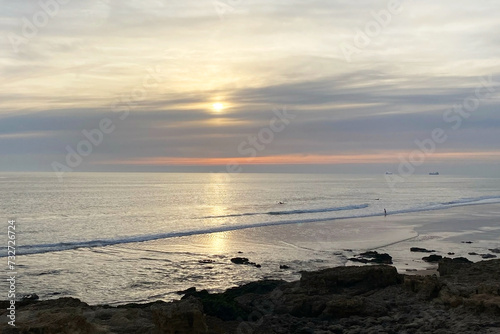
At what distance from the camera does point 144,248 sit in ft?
128

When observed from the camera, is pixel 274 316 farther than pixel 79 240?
No

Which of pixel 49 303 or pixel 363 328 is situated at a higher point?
pixel 49 303

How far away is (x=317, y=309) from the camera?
1730 centimetres

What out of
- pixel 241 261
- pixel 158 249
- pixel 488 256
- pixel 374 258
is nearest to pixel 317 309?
pixel 241 261

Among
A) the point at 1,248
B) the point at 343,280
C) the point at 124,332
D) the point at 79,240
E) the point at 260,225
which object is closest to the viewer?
the point at 124,332

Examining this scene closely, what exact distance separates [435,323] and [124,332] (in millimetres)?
9714

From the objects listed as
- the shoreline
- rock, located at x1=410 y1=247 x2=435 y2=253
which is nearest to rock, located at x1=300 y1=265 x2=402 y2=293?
the shoreline

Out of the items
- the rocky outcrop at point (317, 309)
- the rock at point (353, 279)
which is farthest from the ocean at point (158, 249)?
the rock at point (353, 279)

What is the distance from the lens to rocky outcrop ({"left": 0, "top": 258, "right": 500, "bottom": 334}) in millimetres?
12508

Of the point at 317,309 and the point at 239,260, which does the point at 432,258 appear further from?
the point at 317,309

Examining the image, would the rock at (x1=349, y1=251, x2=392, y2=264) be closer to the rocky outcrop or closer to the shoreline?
the shoreline

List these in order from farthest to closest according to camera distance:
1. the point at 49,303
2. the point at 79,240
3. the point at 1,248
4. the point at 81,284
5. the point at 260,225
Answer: the point at 260,225, the point at 79,240, the point at 1,248, the point at 81,284, the point at 49,303

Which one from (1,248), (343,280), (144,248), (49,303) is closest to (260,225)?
(144,248)

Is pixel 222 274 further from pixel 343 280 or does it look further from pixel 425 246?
pixel 425 246
